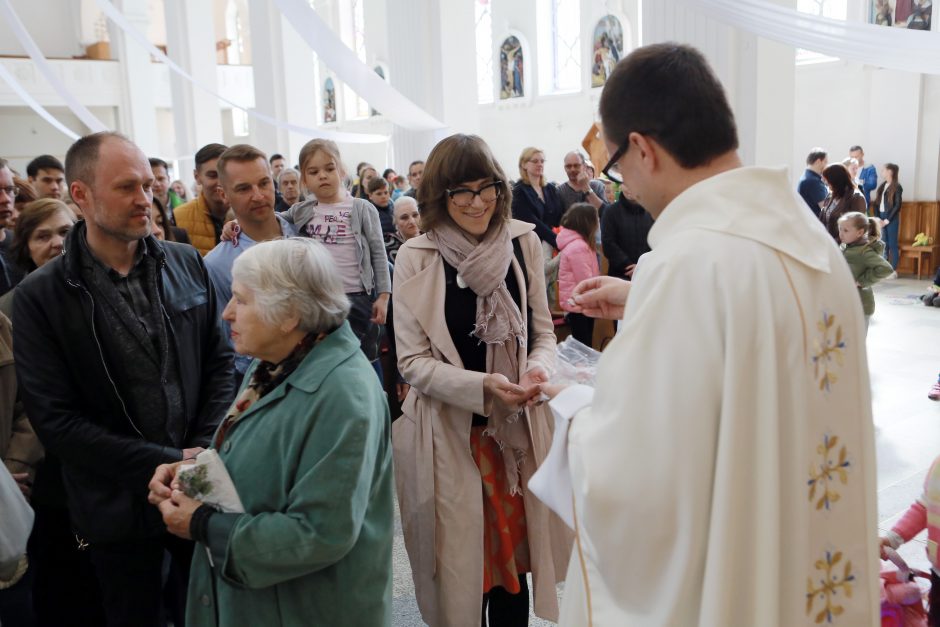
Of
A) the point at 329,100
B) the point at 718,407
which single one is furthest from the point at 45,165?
the point at 329,100

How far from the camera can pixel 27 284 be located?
221cm

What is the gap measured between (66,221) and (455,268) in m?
1.62

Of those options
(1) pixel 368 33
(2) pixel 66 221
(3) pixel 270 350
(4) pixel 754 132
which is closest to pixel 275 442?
(3) pixel 270 350

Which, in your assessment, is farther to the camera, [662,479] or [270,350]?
[270,350]

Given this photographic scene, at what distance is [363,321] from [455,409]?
183 centimetres

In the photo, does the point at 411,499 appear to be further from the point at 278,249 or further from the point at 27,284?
the point at 27,284

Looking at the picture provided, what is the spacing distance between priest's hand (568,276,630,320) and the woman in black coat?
4536 millimetres

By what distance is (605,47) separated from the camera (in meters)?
17.5

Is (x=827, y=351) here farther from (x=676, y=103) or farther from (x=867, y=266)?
(x=867, y=266)

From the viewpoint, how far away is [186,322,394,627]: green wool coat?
5.66 ft

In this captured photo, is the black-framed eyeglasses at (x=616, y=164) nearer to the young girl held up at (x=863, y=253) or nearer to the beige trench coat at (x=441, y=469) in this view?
the beige trench coat at (x=441, y=469)

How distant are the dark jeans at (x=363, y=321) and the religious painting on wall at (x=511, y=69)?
1651 cm

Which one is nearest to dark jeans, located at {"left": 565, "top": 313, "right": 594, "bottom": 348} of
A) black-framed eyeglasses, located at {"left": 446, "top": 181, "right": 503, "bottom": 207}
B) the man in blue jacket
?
black-framed eyeglasses, located at {"left": 446, "top": 181, "right": 503, "bottom": 207}

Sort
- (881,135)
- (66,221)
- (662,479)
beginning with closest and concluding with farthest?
(662,479)
(66,221)
(881,135)
